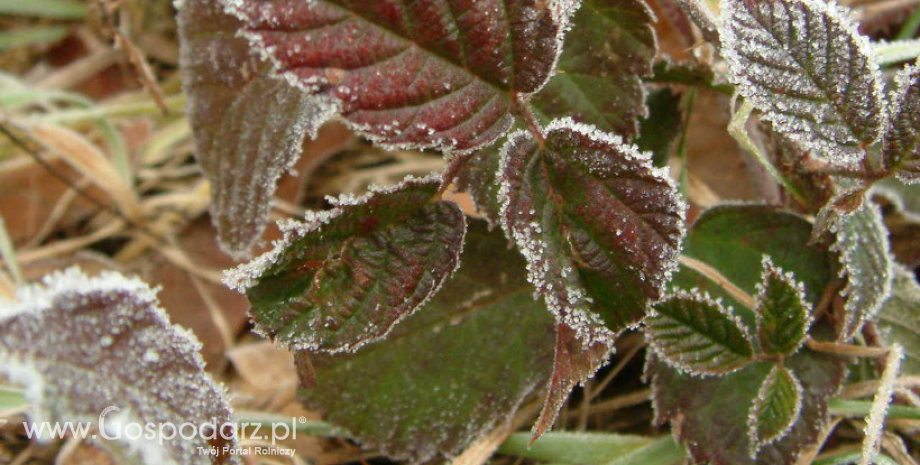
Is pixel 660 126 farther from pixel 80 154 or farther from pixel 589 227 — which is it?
pixel 80 154

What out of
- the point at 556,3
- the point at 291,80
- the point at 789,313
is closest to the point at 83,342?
the point at 291,80

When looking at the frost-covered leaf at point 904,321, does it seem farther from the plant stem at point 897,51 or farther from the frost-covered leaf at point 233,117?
the frost-covered leaf at point 233,117

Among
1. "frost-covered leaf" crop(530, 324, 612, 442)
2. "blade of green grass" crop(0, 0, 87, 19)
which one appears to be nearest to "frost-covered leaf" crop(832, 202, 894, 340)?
"frost-covered leaf" crop(530, 324, 612, 442)

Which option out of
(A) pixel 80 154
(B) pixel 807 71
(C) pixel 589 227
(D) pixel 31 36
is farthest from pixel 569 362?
(D) pixel 31 36

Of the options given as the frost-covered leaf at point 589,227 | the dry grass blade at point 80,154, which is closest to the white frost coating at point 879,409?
the frost-covered leaf at point 589,227

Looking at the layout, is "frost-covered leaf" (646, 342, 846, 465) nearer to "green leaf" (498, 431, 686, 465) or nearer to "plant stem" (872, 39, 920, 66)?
"green leaf" (498, 431, 686, 465)

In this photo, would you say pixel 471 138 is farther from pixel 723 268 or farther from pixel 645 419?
pixel 645 419
